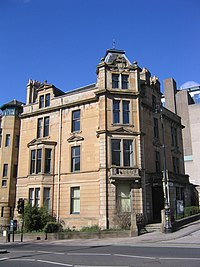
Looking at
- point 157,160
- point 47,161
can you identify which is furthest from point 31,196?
point 157,160

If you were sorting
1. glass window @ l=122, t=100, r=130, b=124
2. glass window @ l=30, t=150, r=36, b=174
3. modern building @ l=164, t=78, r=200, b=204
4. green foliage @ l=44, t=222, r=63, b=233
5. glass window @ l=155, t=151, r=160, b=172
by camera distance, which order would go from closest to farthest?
green foliage @ l=44, t=222, r=63, b=233
glass window @ l=122, t=100, r=130, b=124
glass window @ l=30, t=150, r=36, b=174
glass window @ l=155, t=151, r=160, b=172
modern building @ l=164, t=78, r=200, b=204

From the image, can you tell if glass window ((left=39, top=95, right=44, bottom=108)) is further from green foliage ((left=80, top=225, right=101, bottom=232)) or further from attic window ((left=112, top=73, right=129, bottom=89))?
green foliage ((left=80, top=225, right=101, bottom=232))

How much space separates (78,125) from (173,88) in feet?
110

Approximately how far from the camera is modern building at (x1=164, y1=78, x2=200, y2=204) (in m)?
53.0

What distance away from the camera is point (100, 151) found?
88.4ft

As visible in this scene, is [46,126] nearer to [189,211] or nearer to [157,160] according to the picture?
[157,160]

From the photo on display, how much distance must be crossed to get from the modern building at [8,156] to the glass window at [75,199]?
35.8ft

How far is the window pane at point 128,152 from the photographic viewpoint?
89.2ft

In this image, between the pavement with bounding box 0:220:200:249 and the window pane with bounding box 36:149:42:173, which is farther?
the window pane with bounding box 36:149:42:173

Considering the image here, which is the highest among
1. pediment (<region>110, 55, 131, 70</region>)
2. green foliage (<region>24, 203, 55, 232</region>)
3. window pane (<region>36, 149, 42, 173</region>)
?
pediment (<region>110, 55, 131, 70</region>)

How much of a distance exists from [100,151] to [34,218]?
831 centimetres

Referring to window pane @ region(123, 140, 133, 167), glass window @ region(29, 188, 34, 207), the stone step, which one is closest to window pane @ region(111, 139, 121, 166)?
window pane @ region(123, 140, 133, 167)

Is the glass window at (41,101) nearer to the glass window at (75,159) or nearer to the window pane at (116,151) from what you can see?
the glass window at (75,159)

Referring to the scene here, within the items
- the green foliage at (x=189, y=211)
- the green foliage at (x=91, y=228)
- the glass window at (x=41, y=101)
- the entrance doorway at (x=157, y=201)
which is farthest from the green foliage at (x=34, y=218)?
the green foliage at (x=189, y=211)
